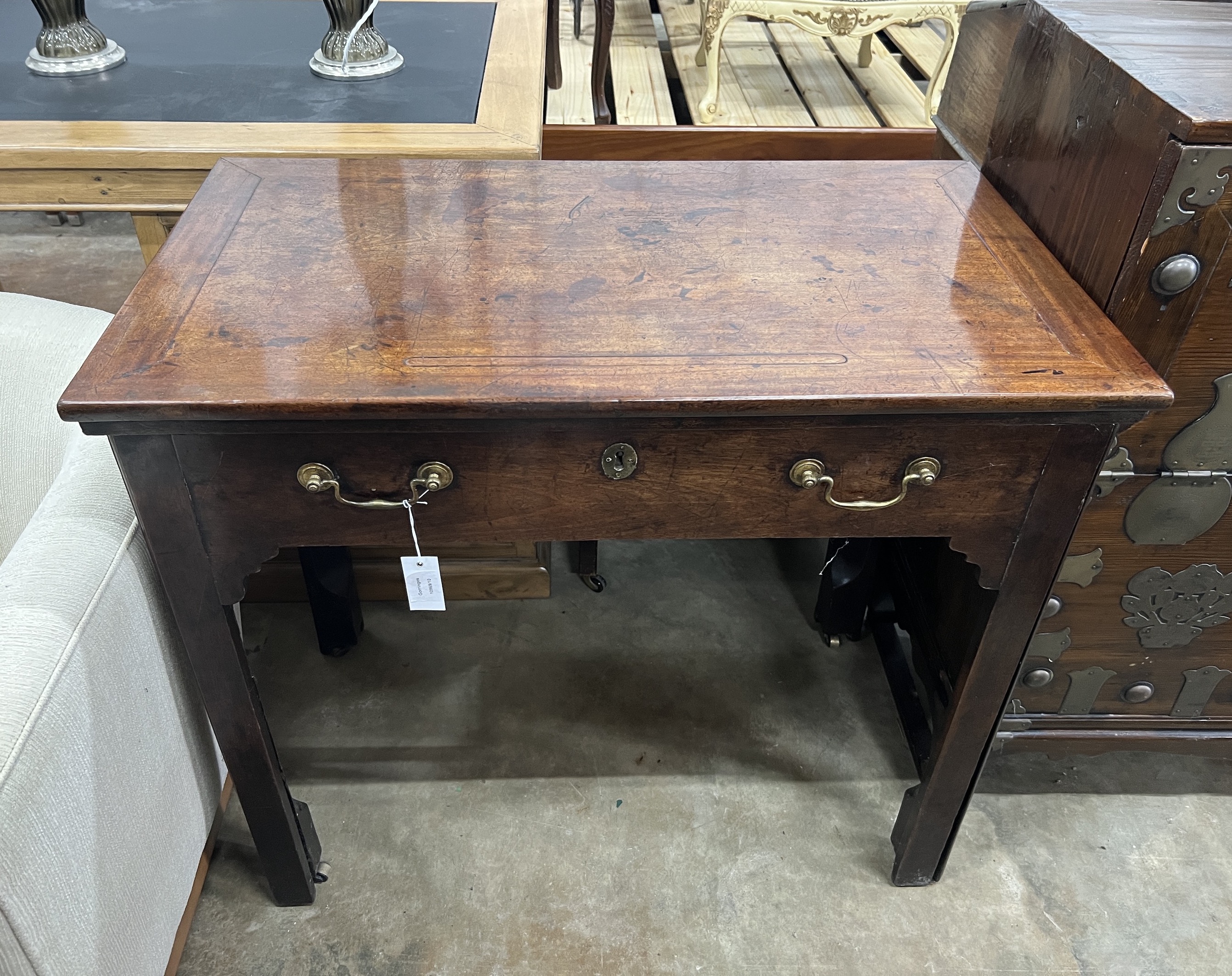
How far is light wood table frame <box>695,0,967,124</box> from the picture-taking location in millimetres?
1846

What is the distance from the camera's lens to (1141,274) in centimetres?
90

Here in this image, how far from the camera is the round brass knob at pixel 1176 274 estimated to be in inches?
34.9

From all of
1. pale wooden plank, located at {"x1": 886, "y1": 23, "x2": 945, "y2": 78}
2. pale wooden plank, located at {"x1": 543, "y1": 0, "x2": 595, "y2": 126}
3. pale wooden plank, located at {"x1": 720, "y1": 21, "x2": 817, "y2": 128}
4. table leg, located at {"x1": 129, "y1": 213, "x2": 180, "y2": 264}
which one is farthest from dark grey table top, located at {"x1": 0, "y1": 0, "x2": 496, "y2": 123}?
pale wooden plank, located at {"x1": 886, "y1": 23, "x2": 945, "y2": 78}

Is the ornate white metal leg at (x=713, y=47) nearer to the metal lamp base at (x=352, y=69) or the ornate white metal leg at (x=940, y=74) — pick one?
the ornate white metal leg at (x=940, y=74)

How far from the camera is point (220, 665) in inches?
38.7

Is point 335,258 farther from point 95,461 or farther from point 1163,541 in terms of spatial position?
point 1163,541

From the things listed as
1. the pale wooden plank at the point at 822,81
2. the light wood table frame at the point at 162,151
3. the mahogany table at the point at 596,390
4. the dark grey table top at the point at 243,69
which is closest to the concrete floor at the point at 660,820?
the mahogany table at the point at 596,390

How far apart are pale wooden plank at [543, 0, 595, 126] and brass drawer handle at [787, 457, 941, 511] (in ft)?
3.80

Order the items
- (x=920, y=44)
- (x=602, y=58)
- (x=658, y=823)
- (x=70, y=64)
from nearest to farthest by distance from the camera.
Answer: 1. (x=658, y=823)
2. (x=70, y=64)
3. (x=602, y=58)
4. (x=920, y=44)

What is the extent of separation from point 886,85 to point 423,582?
1.94m

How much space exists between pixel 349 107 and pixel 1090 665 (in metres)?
1.36

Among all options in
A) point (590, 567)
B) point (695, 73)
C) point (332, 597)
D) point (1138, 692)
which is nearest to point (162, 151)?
point (332, 597)

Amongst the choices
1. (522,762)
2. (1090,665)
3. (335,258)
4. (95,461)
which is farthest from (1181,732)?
(95,461)

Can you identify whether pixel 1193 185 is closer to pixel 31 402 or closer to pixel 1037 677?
pixel 1037 677
